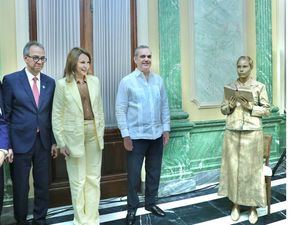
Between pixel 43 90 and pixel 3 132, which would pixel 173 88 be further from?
pixel 3 132

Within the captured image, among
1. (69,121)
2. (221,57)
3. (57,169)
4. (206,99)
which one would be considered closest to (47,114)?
(69,121)

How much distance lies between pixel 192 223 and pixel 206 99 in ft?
5.42

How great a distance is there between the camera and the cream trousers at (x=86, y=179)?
2.83 metres

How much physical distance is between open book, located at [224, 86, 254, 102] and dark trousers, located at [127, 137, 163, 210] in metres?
0.75

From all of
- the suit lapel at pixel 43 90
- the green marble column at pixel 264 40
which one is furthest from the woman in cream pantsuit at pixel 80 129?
the green marble column at pixel 264 40

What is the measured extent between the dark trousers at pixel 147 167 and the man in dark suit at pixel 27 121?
75cm

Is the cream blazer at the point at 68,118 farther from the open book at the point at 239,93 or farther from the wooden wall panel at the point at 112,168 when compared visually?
the open book at the point at 239,93

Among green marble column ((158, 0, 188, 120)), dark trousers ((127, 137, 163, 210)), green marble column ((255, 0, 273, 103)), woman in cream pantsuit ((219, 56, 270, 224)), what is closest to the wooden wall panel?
dark trousers ((127, 137, 163, 210))

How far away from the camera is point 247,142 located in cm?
312

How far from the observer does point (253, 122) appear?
10.1 ft
